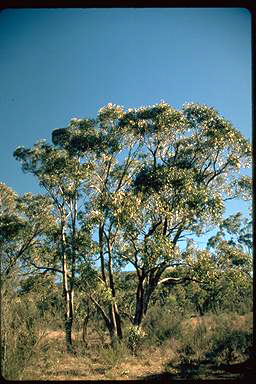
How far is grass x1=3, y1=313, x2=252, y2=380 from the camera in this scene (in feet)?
36.7

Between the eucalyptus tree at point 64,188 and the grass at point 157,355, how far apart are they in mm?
2525

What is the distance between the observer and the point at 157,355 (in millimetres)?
14727

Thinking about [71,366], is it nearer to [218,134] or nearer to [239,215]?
[218,134]

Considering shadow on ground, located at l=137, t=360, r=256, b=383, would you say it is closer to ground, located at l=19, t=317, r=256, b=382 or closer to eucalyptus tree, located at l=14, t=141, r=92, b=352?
ground, located at l=19, t=317, r=256, b=382

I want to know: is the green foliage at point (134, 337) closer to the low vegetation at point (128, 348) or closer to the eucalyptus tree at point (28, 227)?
the low vegetation at point (128, 348)

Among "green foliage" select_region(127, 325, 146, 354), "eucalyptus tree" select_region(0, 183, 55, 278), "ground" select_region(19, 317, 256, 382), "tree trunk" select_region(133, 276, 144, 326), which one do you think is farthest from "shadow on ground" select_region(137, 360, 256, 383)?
"eucalyptus tree" select_region(0, 183, 55, 278)

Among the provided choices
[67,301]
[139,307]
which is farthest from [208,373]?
[67,301]

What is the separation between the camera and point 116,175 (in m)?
18.1

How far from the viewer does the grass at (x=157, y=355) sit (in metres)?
11.2

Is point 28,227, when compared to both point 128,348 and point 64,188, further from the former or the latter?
point 128,348

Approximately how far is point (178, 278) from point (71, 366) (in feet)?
17.1

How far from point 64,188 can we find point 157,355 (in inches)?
322
